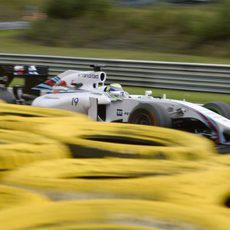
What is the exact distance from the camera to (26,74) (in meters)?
10.2

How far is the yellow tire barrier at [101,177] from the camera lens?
2.63m

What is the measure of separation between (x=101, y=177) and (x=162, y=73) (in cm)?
1020

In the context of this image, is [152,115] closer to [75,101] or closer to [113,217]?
[75,101]

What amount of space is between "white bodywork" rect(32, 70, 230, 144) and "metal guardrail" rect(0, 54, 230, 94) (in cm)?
375

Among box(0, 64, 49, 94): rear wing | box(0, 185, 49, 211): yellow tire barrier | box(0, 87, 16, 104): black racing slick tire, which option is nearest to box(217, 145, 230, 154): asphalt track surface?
box(0, 87, 16, 104): black racing slick tire

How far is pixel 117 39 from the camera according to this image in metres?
21.7

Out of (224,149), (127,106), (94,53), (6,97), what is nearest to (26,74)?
(6,97)

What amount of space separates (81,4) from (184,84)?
12499 mm

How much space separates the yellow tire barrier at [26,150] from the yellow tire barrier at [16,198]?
0.56 metres

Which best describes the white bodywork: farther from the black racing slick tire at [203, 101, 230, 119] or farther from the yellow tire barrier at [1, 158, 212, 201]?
the yellow tire barrier at [1, 158, 212, 201]

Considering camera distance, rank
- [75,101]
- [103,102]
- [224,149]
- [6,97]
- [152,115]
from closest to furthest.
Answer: [224,149] < [152,115] < [103,102] < [75,101] < [6,97]

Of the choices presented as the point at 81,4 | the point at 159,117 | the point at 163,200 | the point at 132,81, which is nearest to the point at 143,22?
the point at 81,4

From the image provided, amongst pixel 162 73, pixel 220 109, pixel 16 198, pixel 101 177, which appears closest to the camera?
pixel 16 198

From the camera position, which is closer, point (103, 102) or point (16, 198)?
point (16, 198)
